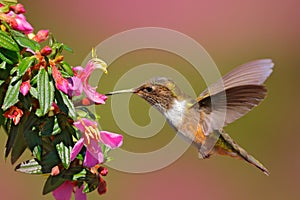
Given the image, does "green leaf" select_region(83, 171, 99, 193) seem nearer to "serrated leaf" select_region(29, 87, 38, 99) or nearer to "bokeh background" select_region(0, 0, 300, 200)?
"serrated leaf" select_region(29, 87, 38, 99)

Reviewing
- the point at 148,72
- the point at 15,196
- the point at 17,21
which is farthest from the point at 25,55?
the point at 15,196

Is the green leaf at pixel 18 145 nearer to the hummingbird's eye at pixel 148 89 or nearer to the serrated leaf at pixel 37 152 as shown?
the serrated leaf at pixel 37 152

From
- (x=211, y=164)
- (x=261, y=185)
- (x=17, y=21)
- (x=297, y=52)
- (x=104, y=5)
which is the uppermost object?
(x=104, y=5)

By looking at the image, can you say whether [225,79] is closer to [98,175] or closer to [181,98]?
[181,98]

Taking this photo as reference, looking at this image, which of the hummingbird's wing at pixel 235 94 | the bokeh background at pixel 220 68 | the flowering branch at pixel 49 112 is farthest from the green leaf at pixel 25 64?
the bokeh background at pixel 220 68

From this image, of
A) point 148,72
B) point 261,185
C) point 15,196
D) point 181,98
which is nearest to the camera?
point 181,98

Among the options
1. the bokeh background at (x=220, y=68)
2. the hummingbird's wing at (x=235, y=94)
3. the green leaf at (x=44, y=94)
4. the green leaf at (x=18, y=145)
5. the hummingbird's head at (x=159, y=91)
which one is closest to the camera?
the green leaf at (x=44, y=94)
